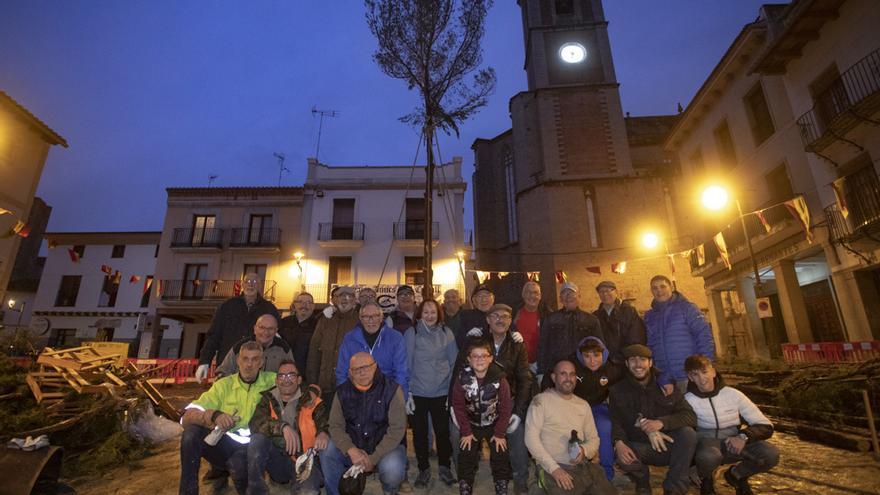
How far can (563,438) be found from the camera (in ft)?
12.2

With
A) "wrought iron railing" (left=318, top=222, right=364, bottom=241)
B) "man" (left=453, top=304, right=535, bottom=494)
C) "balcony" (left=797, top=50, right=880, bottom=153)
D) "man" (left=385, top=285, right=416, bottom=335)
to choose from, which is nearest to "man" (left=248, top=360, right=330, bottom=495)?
"man" (left=385, top=285, right=416, bottom=335)

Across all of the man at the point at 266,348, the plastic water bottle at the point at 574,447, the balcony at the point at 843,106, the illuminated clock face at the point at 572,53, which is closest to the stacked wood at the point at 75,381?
the man at the point at 266,348

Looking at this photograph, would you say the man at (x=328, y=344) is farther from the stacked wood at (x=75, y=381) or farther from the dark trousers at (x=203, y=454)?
the stacked wood at (x=75, y=381)

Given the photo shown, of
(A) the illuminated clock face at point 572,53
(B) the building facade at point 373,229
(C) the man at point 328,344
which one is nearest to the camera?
(C) the man at point 328,344

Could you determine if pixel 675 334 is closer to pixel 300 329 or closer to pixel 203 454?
pixel 300 329

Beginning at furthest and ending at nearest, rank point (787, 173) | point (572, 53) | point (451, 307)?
point (572, 53)
point (787, 173)
point (451, 307)

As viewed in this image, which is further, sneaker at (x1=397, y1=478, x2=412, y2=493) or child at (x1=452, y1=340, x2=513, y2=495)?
sneaker at (x1=397, y1=478, x2=412, y2=493)

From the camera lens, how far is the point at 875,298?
32.9 feet

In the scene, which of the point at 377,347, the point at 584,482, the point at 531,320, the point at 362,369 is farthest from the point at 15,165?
the point at 584,482

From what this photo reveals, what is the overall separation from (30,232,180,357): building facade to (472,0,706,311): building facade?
22.0 metres

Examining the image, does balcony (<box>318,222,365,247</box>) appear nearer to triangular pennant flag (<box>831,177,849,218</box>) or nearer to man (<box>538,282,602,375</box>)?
man (<box>538,282,602,375</box>)

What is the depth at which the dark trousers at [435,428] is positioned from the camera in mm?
4348

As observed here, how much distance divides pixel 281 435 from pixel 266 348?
45.3 inches

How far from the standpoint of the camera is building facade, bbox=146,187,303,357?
20.6m
